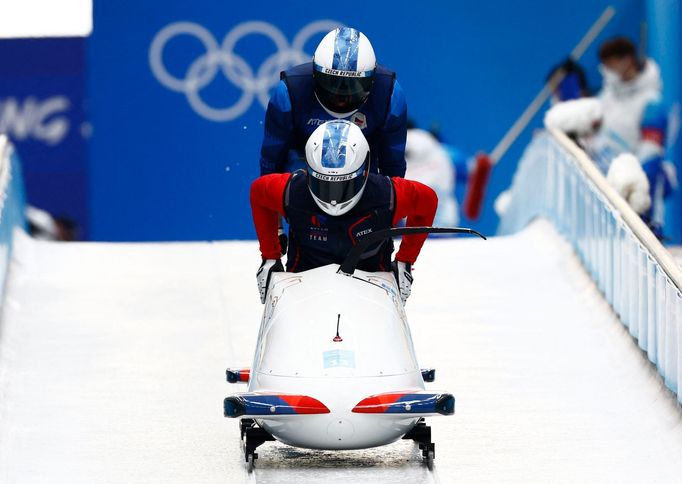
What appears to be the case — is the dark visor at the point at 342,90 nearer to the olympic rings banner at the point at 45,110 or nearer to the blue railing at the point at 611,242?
the blue railing at the point at 611,242

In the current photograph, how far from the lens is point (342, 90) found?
777 centimetres

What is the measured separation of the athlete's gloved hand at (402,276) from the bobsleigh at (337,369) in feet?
0.58

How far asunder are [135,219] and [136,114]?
107 centimetres

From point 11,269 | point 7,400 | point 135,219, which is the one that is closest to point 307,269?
point 7,400

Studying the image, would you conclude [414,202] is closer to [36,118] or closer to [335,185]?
[335,185]

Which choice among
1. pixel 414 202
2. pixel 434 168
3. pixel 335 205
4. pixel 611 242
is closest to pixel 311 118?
pixel 414 202

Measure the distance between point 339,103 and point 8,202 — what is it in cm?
421

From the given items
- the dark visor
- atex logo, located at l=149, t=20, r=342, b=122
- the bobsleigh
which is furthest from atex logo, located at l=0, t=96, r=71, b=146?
the bobsleigh

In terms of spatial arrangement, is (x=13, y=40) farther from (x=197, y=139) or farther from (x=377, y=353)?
(x=377, y=353)

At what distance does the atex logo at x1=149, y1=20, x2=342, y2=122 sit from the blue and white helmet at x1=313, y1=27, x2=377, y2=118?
8.95 meters

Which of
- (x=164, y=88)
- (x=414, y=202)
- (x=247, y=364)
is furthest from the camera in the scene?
(x=164, y=88)

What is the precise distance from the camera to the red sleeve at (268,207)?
23.4 feet

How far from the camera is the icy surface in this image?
7.22 metres

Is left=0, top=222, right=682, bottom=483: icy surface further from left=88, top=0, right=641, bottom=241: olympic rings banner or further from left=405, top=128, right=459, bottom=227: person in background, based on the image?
left=88, top=0, right=641, bottom=241: olympic rings banner
